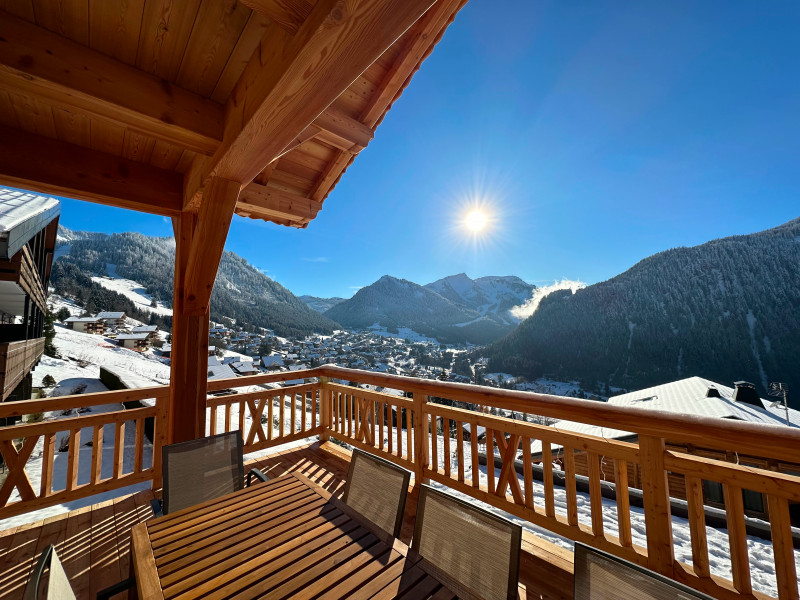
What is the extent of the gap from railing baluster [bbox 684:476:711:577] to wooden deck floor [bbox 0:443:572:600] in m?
0.65

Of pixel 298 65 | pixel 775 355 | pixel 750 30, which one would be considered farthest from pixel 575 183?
pixel 775 355

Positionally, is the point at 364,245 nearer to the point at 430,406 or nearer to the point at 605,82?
the point at 605,82

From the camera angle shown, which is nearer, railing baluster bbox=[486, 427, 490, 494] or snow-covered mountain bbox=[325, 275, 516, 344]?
railing baluster bbox=[486, 427, 490, 494]

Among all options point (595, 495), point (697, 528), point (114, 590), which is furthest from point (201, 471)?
point (697, 528)

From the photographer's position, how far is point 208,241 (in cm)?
236

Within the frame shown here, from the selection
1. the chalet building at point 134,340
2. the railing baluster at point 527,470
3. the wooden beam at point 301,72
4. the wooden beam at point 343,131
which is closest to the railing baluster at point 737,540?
the railing baluster at point 527,470

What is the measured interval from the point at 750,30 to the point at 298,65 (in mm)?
20140

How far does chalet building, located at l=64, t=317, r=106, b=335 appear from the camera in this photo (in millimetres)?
30781

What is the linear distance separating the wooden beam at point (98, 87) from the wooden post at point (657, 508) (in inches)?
121

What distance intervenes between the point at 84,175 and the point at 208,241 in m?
0.97

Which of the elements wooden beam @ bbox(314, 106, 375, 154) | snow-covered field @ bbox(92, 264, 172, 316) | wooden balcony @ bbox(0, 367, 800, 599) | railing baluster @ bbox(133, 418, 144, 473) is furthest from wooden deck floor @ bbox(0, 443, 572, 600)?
snow-covered field @ bbox(92, 264, 172, 316)

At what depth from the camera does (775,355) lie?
5369 cm

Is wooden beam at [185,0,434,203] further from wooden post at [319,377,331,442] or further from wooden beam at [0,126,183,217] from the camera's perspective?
wooden post at [319,377,331,442]

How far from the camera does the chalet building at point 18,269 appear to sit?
106 inches
